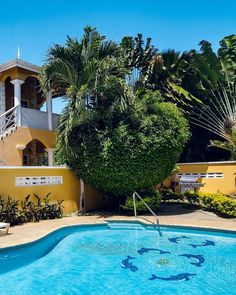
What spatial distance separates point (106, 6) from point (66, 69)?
3903mm

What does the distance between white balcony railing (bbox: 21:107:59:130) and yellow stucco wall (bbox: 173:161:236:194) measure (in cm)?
880

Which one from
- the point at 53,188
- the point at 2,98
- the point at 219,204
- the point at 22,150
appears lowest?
the point at 219,204

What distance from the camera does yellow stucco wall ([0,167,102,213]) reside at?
13.8 m

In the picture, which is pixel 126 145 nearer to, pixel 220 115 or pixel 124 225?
pixel 124 225

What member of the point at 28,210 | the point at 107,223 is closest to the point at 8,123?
the point at 28,210

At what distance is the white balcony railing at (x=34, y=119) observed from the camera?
1802cm

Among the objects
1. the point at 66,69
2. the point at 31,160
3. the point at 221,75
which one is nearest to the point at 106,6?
the point at 66,69

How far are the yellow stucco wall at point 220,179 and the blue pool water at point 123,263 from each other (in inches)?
274

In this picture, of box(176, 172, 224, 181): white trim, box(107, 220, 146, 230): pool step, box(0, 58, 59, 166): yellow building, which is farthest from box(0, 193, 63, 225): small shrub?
box(176, 172, 224, 181): white trim

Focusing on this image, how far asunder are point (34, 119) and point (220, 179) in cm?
1043

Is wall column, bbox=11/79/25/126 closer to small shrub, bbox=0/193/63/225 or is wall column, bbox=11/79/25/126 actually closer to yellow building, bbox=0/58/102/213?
yellow building, bbox=0/58/102/213

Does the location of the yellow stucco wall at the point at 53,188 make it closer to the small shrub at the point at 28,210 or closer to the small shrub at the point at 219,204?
A: the small shrub at the point at 28,210

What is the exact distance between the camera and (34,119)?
18688mm

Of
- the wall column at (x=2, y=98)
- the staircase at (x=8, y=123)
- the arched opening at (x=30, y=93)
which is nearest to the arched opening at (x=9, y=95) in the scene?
the arched opening at (x=30, y=93)
